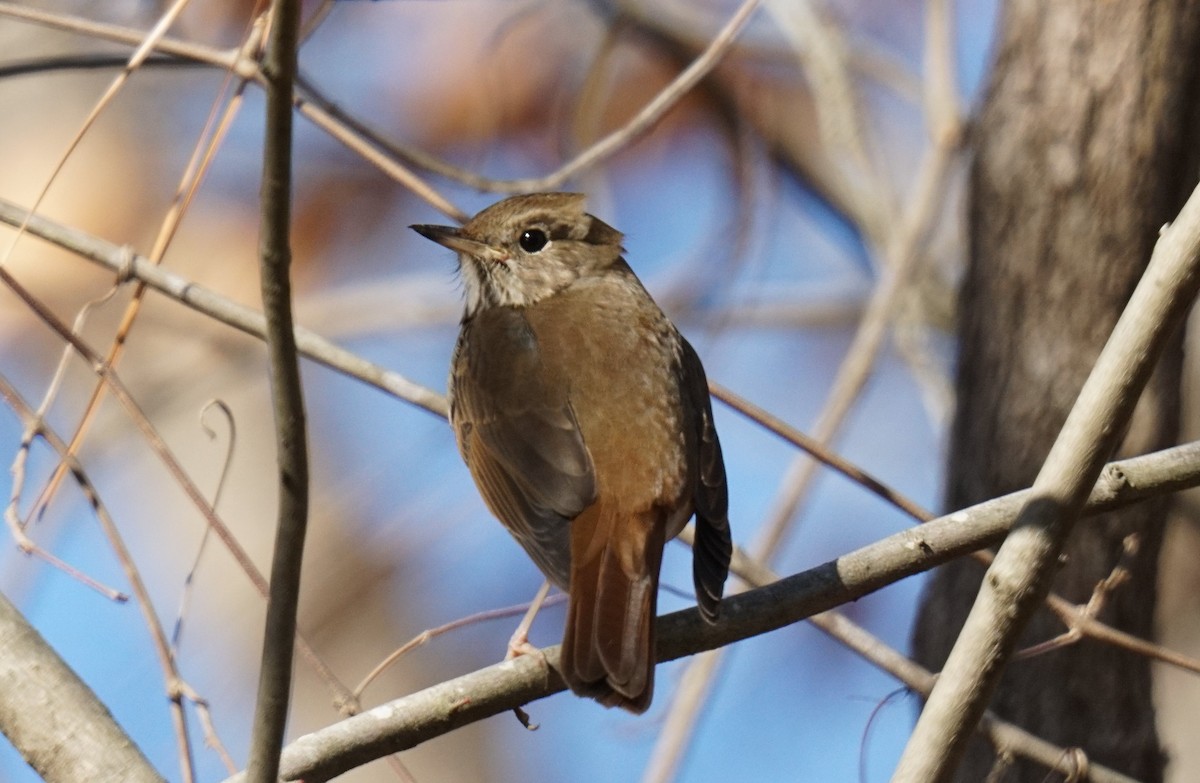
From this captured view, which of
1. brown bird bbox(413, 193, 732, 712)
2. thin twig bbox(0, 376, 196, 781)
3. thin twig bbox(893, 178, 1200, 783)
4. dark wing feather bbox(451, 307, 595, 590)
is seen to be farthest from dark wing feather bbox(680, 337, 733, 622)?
thin twig bbox(0, 376, 196, 781)

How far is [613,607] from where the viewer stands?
291 cm

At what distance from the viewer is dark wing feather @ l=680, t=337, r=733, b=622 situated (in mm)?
2947

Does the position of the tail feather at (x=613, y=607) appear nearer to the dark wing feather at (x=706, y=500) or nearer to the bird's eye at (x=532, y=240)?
the dark wing feather at (x=706, y=500)

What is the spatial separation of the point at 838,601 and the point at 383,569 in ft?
11.4

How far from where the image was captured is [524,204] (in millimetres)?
4438

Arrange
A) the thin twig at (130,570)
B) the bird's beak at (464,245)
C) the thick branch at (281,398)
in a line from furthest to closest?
the bird's beak at (464,245) → the thin twig at (130,570) → the thick branch at (281,398)

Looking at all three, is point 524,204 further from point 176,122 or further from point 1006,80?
point 176,122

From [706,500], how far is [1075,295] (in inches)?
72.9

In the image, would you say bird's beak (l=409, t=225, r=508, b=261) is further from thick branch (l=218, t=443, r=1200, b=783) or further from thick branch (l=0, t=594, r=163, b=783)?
thick branch (l=0, t=594, r=163, b=783)

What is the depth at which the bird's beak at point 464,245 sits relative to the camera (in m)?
4.22

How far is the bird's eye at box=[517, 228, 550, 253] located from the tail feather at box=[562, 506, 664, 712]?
53.7 inches

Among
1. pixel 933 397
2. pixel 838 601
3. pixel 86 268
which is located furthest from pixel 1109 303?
pixel 86 268

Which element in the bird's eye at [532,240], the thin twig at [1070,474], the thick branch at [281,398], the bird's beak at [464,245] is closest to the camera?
the thick branch at [281,398]

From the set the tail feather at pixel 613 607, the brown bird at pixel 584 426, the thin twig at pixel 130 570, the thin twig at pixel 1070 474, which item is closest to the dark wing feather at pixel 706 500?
the brown bird at pixel 584 426
